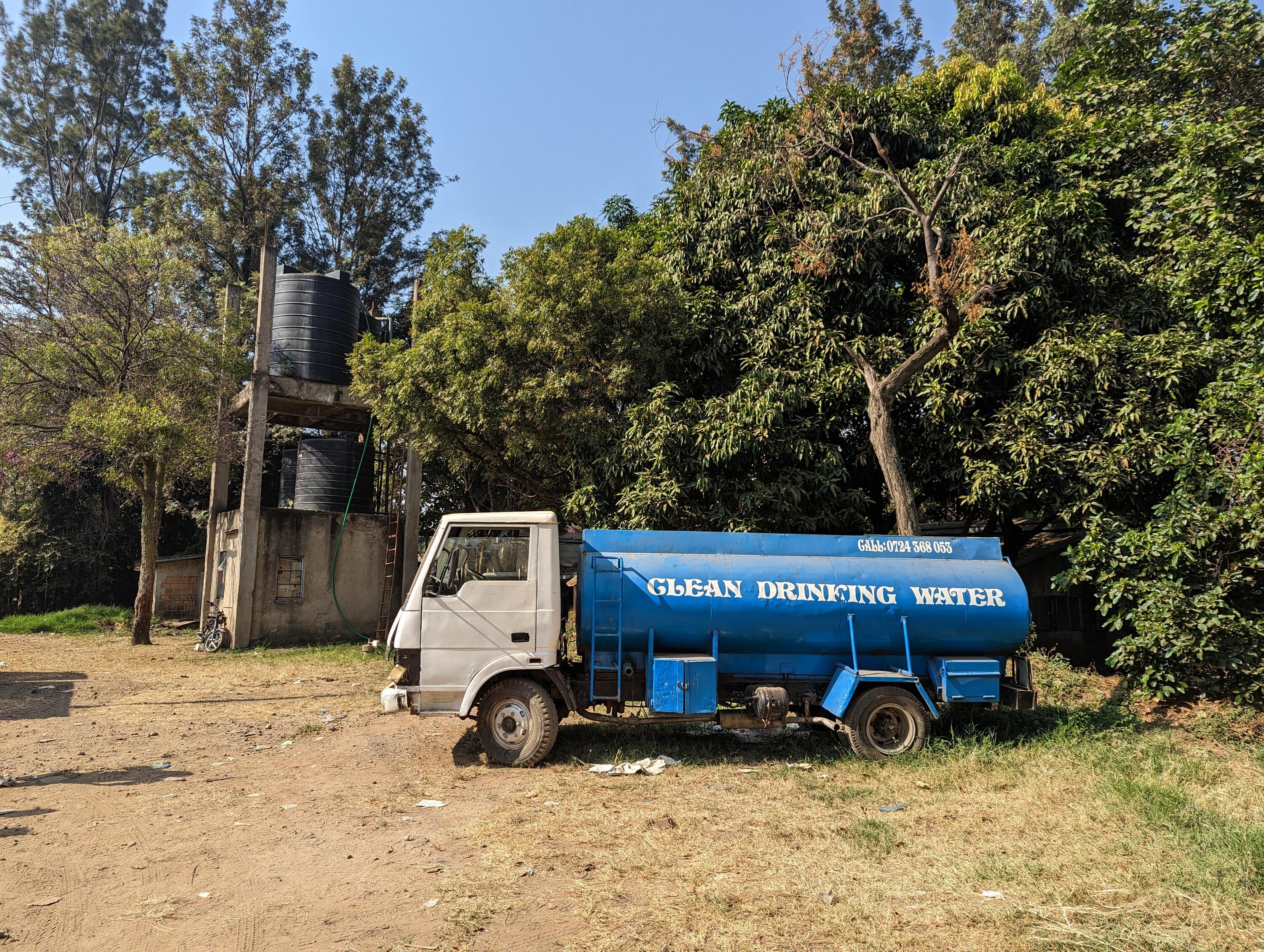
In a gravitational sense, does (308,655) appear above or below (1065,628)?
below

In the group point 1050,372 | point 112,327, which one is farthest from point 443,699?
point 112,327

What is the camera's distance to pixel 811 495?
41.4 feet

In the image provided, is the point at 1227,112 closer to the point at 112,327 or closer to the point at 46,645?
the point at 112,327

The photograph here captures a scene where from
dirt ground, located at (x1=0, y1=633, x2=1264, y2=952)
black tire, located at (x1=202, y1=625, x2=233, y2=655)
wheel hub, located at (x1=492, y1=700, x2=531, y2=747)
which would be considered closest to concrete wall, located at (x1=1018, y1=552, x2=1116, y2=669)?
dirt ground, located at (x1=0, y1=633, x2=1264, y2=952)

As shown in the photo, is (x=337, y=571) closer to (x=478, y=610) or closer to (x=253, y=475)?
(x=253, y=475)

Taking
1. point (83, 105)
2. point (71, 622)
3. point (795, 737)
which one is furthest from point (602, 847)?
point (83, 105)

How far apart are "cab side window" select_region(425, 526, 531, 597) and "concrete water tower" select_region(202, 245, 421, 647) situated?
34.6ft

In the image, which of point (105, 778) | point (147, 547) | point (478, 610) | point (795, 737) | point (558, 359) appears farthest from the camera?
point (147, 547)

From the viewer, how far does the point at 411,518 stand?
59.6ft

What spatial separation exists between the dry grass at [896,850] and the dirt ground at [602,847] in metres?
0.02

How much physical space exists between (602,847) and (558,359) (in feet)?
28.2

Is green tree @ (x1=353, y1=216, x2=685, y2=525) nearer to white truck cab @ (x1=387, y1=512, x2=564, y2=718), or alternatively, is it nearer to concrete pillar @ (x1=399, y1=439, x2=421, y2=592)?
concrete pillar @ (x1=399, y1=439, x2=421, y2=592)

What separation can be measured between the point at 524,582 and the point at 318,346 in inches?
497

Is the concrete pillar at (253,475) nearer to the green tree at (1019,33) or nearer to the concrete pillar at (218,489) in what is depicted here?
the concrete pillar at (218,489)
